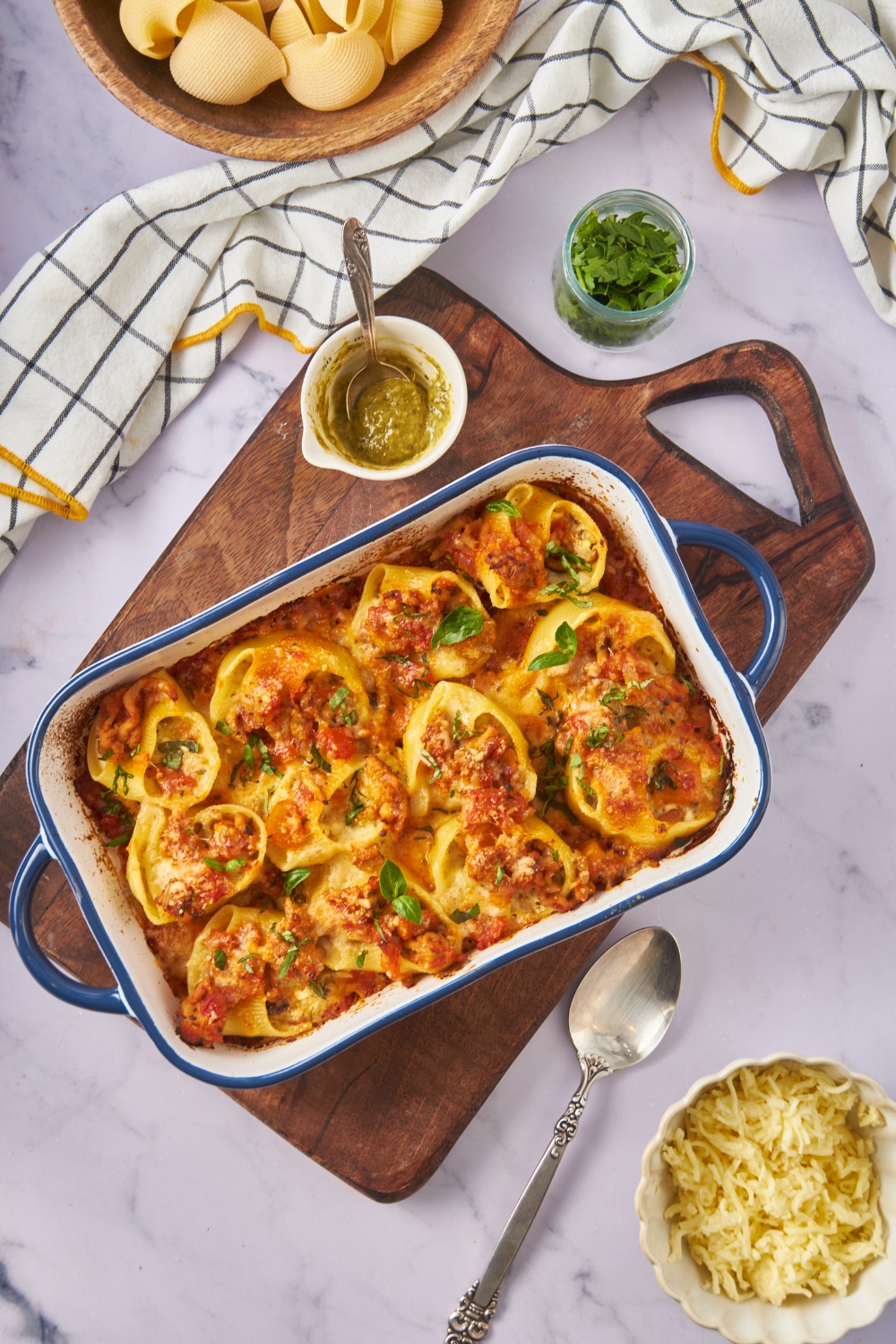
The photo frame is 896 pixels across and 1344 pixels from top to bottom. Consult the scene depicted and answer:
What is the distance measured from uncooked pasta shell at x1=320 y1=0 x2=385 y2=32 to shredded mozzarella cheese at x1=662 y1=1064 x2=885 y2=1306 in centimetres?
304

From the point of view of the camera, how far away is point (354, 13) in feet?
8.24

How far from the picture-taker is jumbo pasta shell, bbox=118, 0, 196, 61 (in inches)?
96.9

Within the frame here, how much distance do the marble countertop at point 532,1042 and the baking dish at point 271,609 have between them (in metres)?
0.62

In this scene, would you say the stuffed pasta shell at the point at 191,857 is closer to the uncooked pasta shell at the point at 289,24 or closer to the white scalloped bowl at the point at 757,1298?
A: the white scalloped bowl at the point at 757,1298

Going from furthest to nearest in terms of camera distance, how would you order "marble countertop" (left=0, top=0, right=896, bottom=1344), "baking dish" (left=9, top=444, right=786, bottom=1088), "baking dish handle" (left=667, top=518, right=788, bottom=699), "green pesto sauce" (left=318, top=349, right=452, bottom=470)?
1. "marble countertop" (left=0, top=0, right=896, bottom=1344)
2. "green pesto sauce" (left=318, top=349, right=452, bottom=470)
3. "baking dish handle" (left=667, top=518, right=788, bottom=699)
4. "baking dish" (left=9, top=444, right=786, bottom=1088)

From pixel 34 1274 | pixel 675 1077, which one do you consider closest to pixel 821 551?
pixel 675 1077

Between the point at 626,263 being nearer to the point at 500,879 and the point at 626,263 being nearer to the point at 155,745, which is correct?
the point at 500,879

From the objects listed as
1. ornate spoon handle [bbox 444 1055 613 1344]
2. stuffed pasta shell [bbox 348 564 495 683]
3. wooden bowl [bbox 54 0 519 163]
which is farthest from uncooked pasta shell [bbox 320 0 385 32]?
ornate spoon handle [bbox 444 1055 613 1344]

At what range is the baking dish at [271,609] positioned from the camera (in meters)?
2.22

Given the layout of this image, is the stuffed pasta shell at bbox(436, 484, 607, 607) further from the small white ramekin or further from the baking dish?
the small white ramekin

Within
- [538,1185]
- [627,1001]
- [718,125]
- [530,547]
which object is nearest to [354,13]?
[718,125]

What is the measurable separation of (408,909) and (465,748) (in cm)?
41

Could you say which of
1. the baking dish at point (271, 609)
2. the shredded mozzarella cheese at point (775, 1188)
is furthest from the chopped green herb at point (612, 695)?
the shredded mozzarella cheese at point (775, 1188)

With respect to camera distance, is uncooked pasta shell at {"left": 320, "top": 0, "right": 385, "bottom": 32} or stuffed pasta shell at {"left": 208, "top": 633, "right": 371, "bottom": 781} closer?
stuffed pasta shell at {"left": 208, "top": 633, "right": 371, "bottom": 781}
